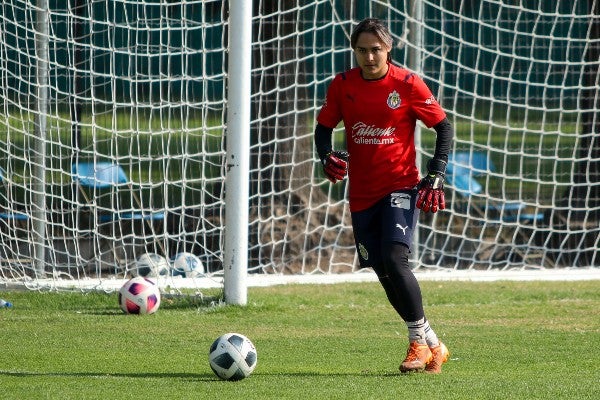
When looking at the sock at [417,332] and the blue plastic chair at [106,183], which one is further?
the blue plastic chair at [106,183]

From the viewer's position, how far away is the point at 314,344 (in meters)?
7.98

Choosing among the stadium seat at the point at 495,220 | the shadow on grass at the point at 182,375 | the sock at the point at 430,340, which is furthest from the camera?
the stadium seat at the point at 495,220

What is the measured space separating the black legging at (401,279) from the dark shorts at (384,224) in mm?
52

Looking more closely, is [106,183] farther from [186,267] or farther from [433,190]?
[433,190]

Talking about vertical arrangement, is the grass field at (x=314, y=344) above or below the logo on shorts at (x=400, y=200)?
below

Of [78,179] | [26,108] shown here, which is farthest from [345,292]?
[26,108]

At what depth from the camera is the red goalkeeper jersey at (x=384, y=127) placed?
6855 mm

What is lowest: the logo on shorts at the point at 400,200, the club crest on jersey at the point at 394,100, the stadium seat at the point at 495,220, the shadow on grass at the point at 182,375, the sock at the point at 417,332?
the stadium seat at the point at 495,220

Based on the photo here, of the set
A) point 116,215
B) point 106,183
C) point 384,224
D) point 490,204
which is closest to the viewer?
point 384,224

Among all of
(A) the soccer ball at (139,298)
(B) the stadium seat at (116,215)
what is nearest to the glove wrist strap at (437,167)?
(A) the soccer ball at (139,298)

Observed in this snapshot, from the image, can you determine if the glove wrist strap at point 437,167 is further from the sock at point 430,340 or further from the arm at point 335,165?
the sock at point 430,340

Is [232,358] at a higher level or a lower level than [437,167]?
lower

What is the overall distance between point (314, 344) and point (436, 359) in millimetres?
1392

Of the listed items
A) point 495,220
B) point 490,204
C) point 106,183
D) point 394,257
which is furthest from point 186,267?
point 394,257
